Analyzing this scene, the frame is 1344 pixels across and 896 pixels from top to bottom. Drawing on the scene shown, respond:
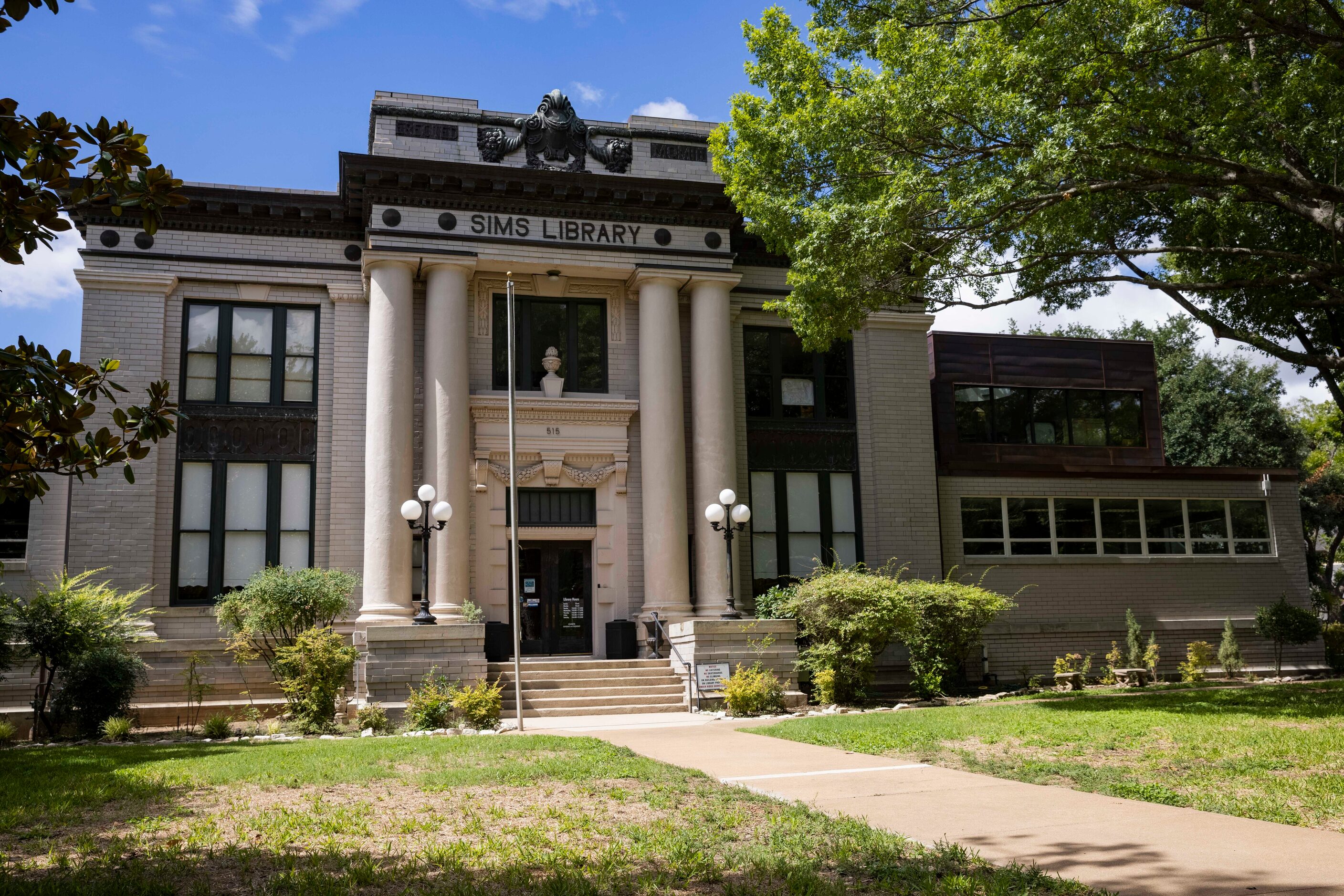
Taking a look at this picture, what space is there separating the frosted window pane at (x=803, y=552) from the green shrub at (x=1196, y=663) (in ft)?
A: 27.6

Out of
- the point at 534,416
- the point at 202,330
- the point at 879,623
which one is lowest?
the point at 879,623

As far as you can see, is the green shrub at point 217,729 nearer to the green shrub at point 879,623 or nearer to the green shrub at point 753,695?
the green shrub at point 753,695

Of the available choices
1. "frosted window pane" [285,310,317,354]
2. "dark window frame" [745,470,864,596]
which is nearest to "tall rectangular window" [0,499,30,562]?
"frosted window pane" [285,310,317,354]

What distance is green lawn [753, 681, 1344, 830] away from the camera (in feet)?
27.3

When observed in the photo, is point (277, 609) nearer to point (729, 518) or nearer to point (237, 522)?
point (237, 522)

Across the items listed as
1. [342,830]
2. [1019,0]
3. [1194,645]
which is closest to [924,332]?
[1194,645]

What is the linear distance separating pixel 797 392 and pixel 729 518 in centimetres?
567

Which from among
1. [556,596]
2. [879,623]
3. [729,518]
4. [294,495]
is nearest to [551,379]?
[556,596]

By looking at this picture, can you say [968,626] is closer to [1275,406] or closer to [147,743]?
[147,743]

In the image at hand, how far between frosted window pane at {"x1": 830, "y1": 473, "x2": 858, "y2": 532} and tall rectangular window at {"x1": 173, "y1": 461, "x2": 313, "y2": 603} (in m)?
11.7

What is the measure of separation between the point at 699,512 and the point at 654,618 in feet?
8.61

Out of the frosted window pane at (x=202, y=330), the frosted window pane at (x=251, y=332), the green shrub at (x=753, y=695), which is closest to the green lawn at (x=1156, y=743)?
the green shrub at (x=753, y=695)

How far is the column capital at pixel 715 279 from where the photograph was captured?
24203 mm

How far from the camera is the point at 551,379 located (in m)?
23.9
